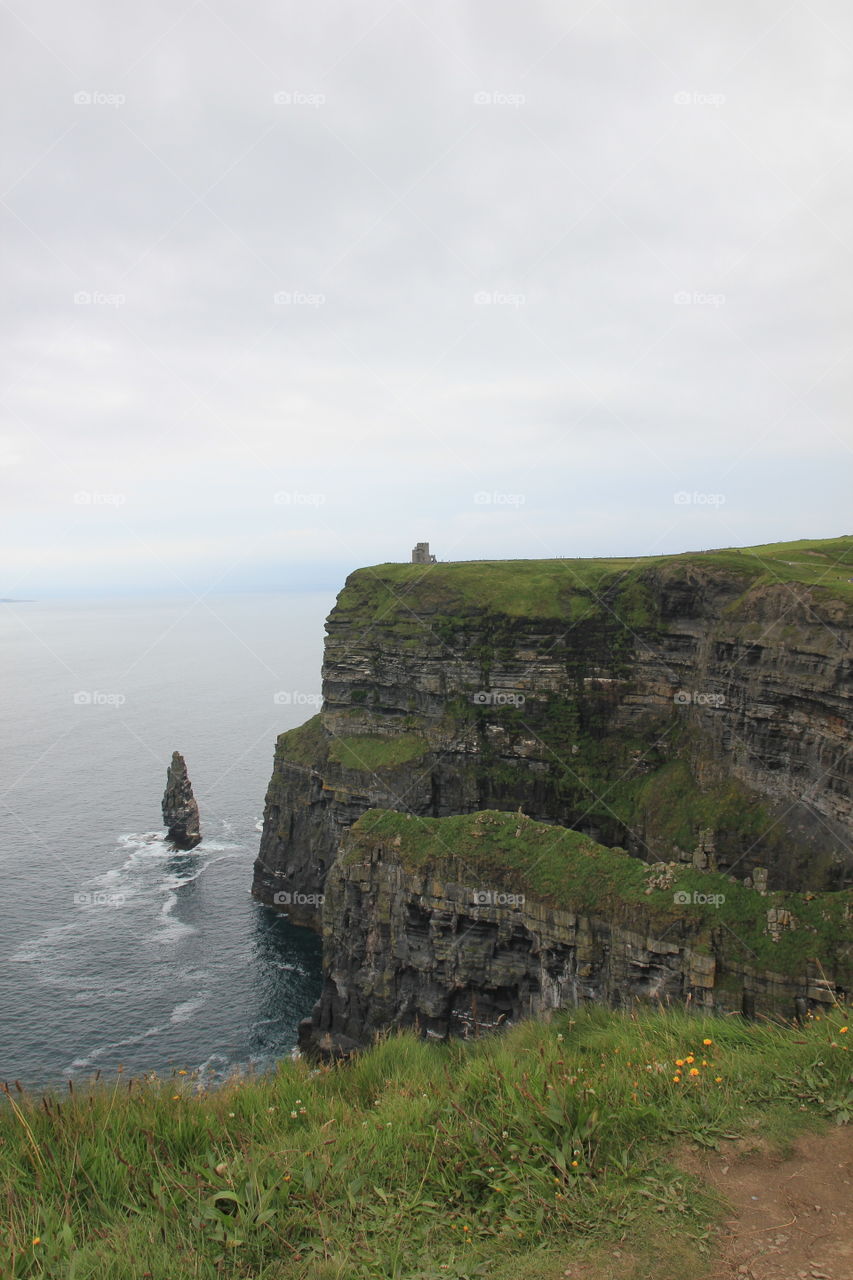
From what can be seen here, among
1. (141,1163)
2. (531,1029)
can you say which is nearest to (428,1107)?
(141,1163)

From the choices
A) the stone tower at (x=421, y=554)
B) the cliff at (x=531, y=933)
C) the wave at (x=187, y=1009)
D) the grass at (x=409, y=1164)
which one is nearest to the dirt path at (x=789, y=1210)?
the grass at (x=409, y=1164)

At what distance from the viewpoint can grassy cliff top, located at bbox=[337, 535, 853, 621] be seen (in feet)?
221

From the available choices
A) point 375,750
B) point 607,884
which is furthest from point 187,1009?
point 607,884

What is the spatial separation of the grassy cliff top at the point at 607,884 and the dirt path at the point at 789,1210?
29274 millimetres

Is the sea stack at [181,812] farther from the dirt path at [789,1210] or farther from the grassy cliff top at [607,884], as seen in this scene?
the dirt path at [789,1210]

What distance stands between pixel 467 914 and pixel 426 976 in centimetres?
592

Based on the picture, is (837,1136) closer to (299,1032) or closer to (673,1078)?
(673,1078)

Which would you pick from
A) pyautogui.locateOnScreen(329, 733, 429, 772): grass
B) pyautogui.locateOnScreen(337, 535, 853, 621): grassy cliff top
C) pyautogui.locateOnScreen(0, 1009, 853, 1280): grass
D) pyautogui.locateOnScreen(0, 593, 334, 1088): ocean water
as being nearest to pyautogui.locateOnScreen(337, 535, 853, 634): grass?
pyautogui.locateOnScreen(337, 535, 853, 621): grassy cliff top

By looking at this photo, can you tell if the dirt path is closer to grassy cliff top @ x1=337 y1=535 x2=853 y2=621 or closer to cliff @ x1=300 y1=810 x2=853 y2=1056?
cliff @ x1=300 y1=810 x2=853 y2=1056

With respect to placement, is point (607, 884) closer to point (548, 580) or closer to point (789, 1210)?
point (789, 1210)

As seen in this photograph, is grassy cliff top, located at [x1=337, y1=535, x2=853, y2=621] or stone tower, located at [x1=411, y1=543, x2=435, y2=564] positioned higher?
stone tower, located at [x1=411, y1=543, x2=435, y2=564]

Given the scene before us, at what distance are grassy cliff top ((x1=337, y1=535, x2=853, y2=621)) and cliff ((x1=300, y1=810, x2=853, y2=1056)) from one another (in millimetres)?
31769

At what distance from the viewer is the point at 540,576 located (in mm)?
85562

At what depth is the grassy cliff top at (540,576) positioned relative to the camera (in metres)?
67.4
